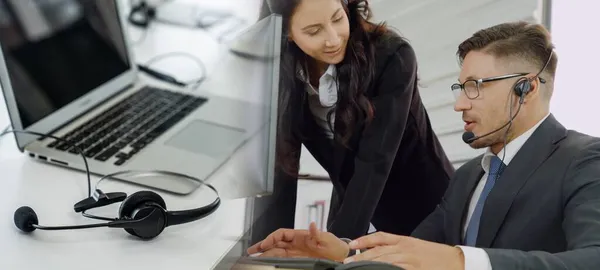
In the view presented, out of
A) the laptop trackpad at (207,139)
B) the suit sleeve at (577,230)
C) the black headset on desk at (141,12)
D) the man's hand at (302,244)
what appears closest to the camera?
the suit sleeve at (577,230)

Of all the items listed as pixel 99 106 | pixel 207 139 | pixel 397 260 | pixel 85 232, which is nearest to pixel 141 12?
pixel 99 106

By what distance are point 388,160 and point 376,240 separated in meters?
0.08

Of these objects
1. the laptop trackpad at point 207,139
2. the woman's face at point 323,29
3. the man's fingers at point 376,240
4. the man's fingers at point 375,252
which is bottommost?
the man's fingers at point 375,252

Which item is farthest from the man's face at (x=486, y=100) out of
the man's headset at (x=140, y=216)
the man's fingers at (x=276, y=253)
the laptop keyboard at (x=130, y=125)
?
the laptop keyboard at (x=130, y=125)

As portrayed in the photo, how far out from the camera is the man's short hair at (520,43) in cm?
63

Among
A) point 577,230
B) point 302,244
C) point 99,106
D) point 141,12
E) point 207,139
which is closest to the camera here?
point 577,230

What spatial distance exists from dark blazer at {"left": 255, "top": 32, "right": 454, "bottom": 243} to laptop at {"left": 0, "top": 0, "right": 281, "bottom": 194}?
126 millimetres

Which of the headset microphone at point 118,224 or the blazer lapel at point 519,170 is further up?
the blazer lapel at point 519,170

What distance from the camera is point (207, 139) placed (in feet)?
3.13

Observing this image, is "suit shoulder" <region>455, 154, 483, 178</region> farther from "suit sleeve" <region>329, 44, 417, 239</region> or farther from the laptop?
A: the laptop

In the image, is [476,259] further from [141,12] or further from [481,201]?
[141,12]

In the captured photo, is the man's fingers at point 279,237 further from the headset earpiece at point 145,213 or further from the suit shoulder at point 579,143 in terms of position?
the suit shoulder at point 579,143

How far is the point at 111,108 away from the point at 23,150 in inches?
6.1

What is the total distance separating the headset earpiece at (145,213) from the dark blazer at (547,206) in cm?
33
